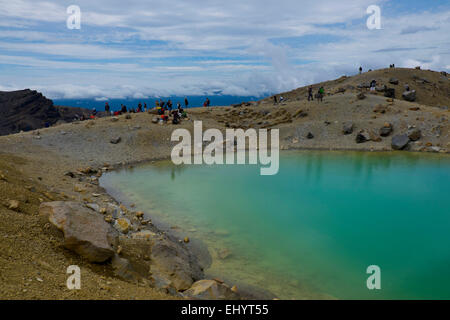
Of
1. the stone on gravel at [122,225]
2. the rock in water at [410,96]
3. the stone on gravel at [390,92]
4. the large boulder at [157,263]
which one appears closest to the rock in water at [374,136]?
the stone on gravel at [390,92]

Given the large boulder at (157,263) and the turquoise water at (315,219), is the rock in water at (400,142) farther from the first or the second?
the large boulder at (157,263)

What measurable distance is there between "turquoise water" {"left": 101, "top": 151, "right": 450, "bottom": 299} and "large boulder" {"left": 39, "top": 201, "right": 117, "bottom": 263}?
384 centimetres

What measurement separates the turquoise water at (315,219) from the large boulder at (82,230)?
12.6 feet

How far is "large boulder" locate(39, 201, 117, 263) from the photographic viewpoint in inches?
378

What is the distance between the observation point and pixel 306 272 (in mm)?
11273

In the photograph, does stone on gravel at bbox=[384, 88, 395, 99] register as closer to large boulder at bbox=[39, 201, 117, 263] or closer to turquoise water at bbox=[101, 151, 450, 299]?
turquoise water at bbox=[101, 151, 450, 299]

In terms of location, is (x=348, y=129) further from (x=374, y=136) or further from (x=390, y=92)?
(x=390, y=92)

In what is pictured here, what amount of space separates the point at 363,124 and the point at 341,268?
27013mm

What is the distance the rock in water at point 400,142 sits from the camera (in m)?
30.7

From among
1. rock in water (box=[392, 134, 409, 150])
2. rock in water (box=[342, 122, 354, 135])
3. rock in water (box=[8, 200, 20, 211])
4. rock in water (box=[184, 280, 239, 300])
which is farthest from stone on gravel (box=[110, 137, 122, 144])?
rock in water (box=[392, 134, 409, 150])

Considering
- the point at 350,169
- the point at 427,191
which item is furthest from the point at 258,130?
the point at 427,191
